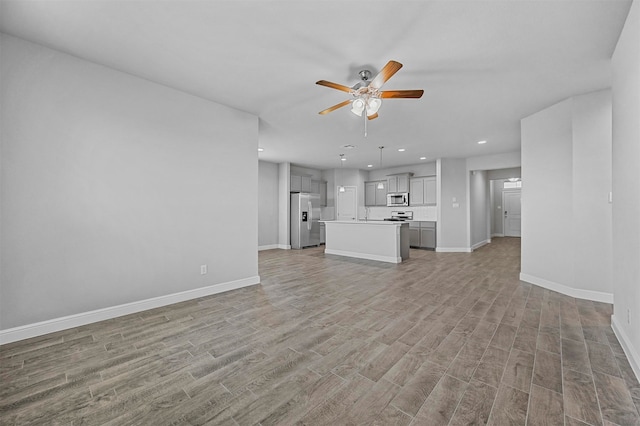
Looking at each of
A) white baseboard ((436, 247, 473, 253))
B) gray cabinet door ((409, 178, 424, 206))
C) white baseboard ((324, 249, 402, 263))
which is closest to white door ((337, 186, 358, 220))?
gray cabinet door ((409, 178, 424, 206))

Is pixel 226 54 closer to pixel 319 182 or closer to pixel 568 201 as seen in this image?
pixel 568 201

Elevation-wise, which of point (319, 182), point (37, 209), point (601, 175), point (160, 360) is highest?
point (319, 182)

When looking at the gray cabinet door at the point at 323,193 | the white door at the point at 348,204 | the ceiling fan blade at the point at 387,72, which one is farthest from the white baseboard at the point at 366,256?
the ceiling fan blade at the point at 387,72

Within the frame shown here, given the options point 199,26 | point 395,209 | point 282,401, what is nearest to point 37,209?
point 199,26

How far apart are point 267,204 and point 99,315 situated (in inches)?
223

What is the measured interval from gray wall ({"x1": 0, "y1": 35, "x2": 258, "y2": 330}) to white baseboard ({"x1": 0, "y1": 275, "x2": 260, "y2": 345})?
0.06 meters

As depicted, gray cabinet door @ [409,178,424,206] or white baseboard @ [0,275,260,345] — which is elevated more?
gray cabinet door @ [409,178,424,206]

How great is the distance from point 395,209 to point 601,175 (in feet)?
19.5

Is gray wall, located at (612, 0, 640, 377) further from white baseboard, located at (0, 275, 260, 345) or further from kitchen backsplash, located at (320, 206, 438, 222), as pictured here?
kitchen backsplash, located at (320, 206, 438, 222)

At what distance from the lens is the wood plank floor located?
1.53 metres

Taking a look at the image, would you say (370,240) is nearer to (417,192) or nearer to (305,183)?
(417,192)

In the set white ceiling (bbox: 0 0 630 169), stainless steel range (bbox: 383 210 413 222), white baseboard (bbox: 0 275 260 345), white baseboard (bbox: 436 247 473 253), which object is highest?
white ceiling (bbox: 0 0 630 169)

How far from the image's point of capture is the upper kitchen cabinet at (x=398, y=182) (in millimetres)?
8656

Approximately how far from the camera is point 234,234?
4.00 meters
